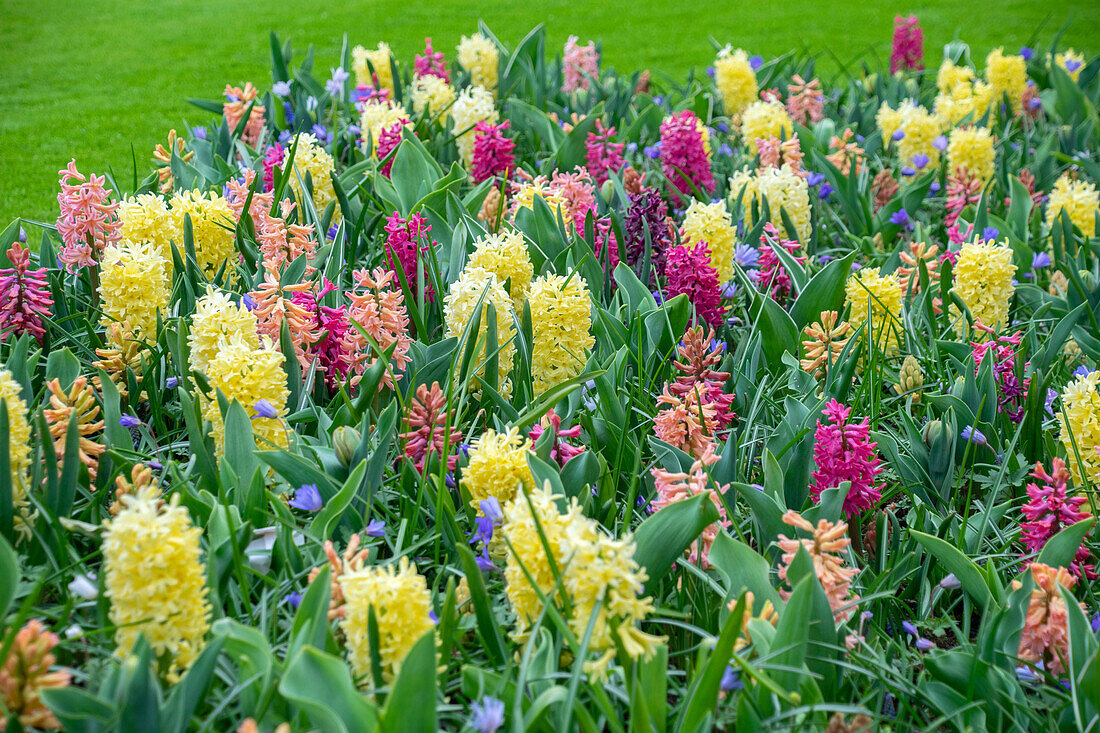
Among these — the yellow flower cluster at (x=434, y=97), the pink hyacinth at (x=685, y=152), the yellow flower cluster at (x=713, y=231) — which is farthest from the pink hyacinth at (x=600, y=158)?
the yellow flower cluster at (x=434, y=97)

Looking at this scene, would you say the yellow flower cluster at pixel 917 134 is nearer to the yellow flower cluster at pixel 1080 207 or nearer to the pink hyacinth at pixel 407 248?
the yellow flower cluster at pixel 1080 207

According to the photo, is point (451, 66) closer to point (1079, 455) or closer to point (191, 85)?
point (191, 85)

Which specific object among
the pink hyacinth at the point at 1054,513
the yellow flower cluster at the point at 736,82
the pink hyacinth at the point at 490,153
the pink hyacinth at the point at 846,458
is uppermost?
the yellow flower cluster at the point at 736,82

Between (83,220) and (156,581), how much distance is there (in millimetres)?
1428

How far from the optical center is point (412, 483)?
164 cm

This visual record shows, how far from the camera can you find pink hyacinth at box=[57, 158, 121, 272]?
2.21 meters

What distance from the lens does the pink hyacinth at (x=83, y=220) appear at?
7.24 ft

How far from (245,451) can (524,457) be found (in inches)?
17.9

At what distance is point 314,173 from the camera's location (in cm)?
277

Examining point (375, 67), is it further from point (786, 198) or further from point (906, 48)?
point (906, 48)

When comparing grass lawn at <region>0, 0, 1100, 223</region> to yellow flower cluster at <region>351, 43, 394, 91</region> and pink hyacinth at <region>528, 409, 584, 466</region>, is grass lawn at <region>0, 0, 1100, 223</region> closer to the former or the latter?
yellow flower cluster at <region>351, 43, 394, 91</region>

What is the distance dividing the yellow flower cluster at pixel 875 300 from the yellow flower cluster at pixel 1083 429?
536 mm

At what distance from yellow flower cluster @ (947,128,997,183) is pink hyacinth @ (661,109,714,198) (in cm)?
95

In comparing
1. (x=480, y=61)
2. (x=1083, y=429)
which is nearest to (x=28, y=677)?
(x=1083, y=429)
